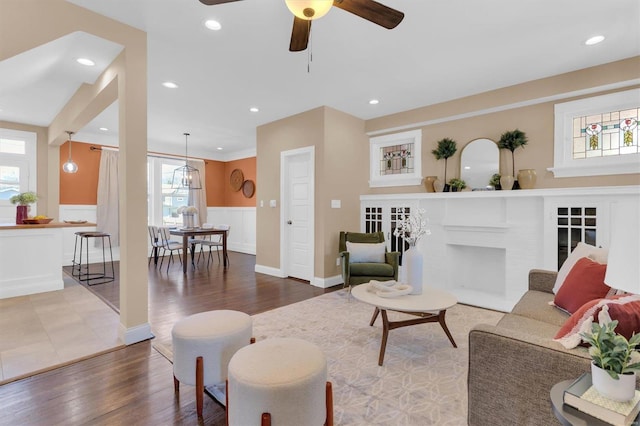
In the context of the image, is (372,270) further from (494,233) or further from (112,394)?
(112,394)

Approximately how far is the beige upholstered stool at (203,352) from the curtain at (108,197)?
19.3 feet

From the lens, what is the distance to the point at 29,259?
160 inches

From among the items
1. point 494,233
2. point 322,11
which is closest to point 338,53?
point 322,11

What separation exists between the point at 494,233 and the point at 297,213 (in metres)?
2.97

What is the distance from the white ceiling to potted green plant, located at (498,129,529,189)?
633 millimetres

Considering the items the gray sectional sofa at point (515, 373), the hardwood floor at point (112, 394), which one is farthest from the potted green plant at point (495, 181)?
the hardwood floor at point (112, 394)

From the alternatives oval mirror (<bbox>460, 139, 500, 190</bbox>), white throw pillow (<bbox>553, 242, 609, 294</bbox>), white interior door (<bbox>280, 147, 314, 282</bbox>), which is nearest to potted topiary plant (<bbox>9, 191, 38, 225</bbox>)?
white interior door (<bbox>280, 147, 314, 282</bbox>)

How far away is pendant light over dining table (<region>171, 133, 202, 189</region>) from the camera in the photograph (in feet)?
23.9

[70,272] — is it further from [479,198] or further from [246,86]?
[479,198]

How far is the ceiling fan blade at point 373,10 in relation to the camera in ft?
5.57

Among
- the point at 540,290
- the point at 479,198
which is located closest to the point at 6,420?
the point at 540,290

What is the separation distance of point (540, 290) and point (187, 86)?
460 centimetres

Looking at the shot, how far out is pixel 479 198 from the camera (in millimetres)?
4016

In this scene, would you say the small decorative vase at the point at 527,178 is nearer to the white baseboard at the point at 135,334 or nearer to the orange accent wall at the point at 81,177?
the white baseboard at the point at 135,334
